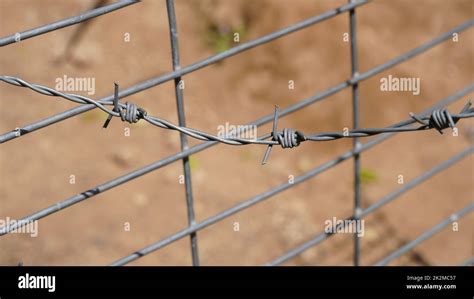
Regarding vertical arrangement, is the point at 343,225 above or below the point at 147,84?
below

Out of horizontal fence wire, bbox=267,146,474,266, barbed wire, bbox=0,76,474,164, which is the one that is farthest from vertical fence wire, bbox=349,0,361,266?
barbed wire, bbox=0,76,474,164

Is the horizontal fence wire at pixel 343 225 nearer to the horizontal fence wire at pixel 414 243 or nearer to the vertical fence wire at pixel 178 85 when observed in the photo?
the horizontal fence wire at pixel 414 243

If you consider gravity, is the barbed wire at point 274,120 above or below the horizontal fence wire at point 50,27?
below

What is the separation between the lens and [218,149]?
376 cm

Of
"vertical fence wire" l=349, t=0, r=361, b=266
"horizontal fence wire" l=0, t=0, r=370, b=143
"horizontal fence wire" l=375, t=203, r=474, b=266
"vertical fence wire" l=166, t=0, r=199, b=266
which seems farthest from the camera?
"horizontal fence wire" l=375, t=203, r=474, b=266

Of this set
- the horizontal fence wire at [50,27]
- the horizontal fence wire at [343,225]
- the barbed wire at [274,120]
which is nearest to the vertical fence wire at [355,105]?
the horizontal fence wire at [343,225]

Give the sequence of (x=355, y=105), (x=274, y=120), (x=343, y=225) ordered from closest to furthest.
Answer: (x=274, y=120), (x=355, y=105), (x=343, y=225)

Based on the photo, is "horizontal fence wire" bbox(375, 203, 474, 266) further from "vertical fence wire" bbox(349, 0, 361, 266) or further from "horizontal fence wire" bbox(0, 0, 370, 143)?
"horizontal fence wire" bbox(0, 0, 370, 143)

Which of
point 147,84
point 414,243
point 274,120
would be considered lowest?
point 414,243

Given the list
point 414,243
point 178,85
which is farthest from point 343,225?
point 178,85

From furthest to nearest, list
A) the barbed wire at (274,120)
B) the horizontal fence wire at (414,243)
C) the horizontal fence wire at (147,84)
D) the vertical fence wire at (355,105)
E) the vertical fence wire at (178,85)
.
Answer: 1. the horizontal fence wire at (414,243)
2. the vertical fence wire at (355,105)
3. the vertical fence wire at (178,85)
4. the horizontal fence wire at (147,84)
5. the barbed wire at (274,120)

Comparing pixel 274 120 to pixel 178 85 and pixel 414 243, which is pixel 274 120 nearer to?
pixel 178 85
